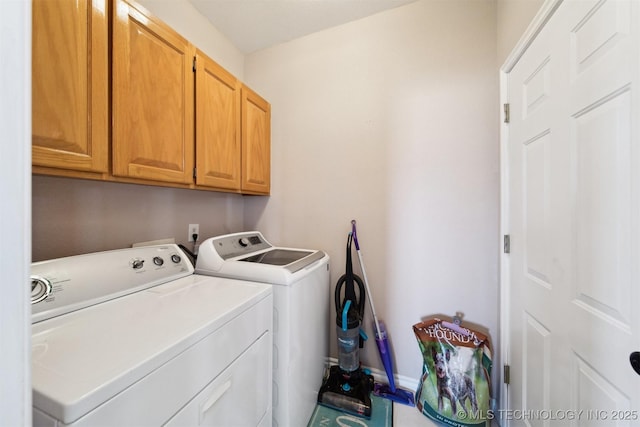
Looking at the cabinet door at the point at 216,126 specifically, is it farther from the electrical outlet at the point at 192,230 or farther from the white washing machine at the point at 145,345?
the white washing machine at the point at 145,345

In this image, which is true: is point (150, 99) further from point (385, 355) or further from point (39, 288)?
point (385, 355)

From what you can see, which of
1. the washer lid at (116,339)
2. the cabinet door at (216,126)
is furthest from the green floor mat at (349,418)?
the cabinet door at (216,126)

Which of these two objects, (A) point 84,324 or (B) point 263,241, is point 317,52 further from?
(A) point 84,324

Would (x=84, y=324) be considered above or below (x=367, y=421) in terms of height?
above

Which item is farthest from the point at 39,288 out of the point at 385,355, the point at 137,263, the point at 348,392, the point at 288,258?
the point at 385,355

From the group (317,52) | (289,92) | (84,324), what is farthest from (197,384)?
(317,52)

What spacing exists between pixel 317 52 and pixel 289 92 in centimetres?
39

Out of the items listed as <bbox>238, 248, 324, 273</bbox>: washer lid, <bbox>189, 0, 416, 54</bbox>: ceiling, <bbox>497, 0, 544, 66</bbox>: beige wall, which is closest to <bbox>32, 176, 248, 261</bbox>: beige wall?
<bbox>238, 248, 324, 273</bbox>: washer lid

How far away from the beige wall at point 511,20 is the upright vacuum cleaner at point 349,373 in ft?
5.08

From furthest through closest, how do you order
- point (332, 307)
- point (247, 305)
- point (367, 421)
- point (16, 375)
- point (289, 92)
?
point (289, 92) → point (332, 307) → point (367, 421) → point (247, 305) → point (16, 375)

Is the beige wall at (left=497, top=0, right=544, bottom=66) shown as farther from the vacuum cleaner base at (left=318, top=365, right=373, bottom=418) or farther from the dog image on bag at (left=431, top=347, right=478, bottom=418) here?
the vacuum cleaner base at (left=318, top=365, right=373, bottom=418)

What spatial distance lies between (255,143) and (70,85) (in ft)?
3.47

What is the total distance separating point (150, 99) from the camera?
41.2 inches

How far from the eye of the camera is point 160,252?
1202 mm
